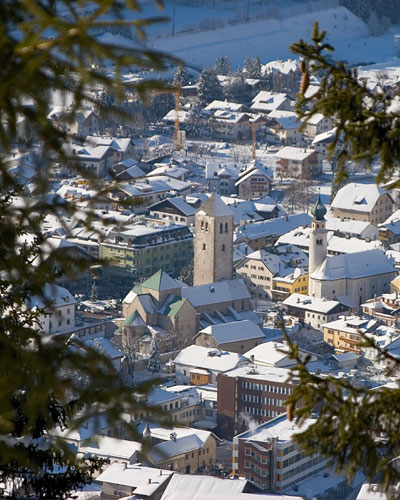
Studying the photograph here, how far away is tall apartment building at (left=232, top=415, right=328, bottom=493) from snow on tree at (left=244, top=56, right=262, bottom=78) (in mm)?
29569

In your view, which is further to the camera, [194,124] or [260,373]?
[194,124]

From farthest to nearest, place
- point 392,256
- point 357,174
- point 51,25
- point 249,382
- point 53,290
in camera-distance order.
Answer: point 357,174, point 392,256, point 249,382, point 53,290, point 51,25

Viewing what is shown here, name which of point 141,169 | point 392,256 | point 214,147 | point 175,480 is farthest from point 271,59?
point 175,480

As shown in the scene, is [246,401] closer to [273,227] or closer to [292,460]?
[292,460]

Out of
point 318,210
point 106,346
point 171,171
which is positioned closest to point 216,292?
point 318,210

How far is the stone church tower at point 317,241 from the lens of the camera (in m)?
24.5

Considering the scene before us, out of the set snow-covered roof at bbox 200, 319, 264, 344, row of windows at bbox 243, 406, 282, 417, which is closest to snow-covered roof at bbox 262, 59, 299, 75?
snow-covered roof at bbox 200, 319, 264, 344

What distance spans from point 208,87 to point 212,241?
18316 millimetres

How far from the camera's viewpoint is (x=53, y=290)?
2695 millimetres

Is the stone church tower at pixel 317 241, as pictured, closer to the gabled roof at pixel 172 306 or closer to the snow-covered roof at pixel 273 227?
the gabled roof at pixel 172 306

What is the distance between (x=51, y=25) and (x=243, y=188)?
100ft

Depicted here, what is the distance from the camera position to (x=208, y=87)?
4219cm

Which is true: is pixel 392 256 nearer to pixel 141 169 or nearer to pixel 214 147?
pixel 141 169

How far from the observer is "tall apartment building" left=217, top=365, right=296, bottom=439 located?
18.4m
